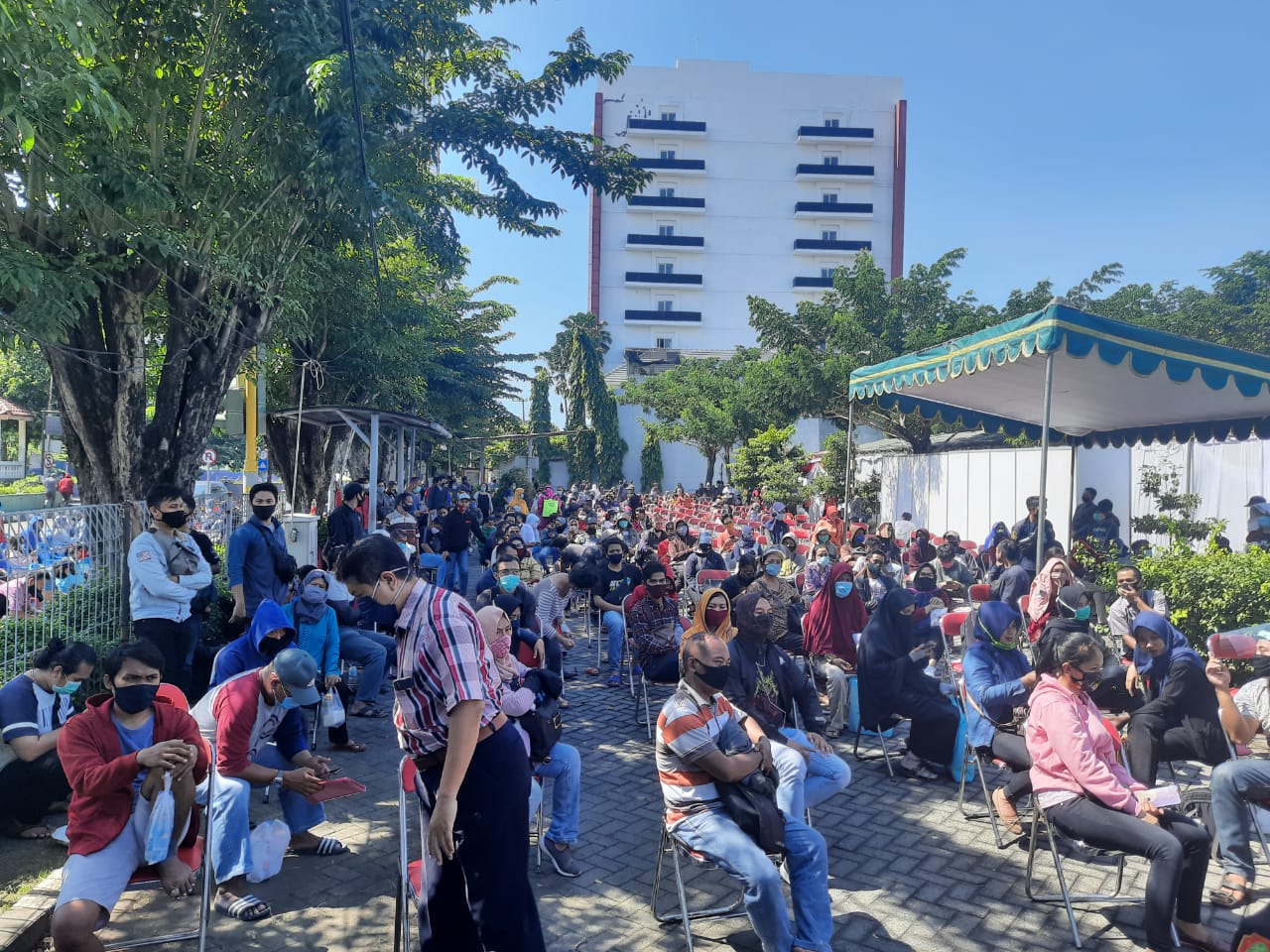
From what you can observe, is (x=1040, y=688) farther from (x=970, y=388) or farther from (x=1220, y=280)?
(x=1220, y=280)

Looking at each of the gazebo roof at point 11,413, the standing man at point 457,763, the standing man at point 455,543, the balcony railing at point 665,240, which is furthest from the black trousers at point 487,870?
the balcony railing at point 665,240

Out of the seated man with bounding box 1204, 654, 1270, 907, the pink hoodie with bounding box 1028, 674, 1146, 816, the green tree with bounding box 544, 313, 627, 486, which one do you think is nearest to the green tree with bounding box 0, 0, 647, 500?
the pink hoodie with bounding box 1028, 674, 1146, 816

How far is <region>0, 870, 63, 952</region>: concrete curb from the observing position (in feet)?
11.6

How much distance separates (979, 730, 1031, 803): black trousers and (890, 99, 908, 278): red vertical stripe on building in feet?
211

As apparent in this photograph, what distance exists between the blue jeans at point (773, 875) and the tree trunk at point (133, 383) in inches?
283

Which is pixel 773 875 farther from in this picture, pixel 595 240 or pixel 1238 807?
pixel 595 240

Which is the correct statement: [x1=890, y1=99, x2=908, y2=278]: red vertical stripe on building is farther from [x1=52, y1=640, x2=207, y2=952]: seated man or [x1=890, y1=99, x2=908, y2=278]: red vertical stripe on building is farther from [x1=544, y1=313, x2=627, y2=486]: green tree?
[x1=52, y1=640, x2=207, y2=952]: seated man

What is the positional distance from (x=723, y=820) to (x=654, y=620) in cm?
355

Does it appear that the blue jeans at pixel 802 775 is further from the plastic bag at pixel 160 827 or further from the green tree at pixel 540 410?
the green tree at pixel 540 410

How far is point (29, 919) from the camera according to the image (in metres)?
3.67

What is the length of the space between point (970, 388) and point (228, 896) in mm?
10040

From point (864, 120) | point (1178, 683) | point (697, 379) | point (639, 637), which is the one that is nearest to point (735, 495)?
point (697, 379)

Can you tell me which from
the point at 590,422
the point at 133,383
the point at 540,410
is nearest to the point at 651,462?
the point at 590,422

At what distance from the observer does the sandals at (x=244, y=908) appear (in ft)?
12.7
